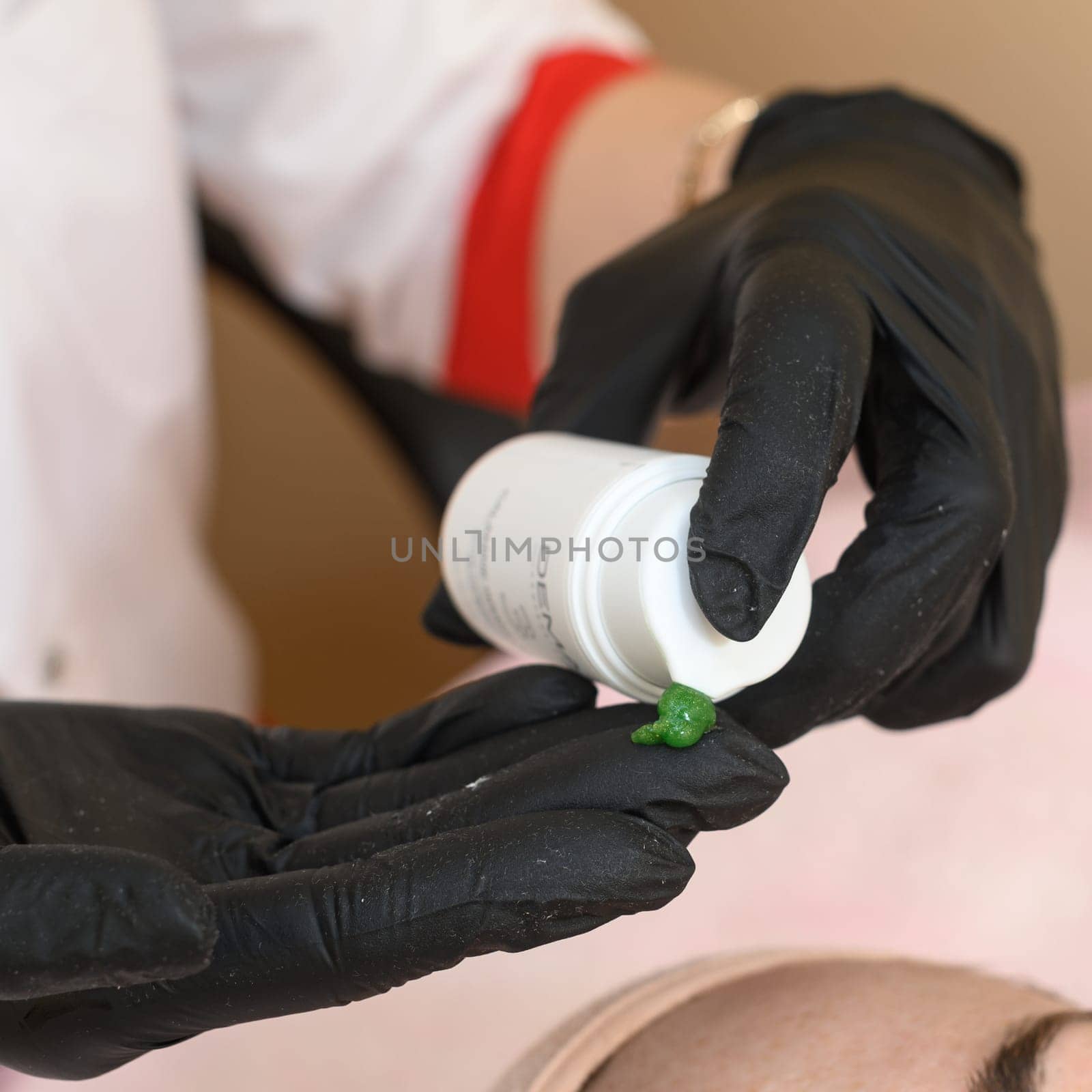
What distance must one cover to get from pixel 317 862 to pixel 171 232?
66 cm

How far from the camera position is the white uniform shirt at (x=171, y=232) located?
82cm

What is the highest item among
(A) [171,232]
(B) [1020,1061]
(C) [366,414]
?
(A) [171,232]

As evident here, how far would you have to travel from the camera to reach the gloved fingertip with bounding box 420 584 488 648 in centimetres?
63

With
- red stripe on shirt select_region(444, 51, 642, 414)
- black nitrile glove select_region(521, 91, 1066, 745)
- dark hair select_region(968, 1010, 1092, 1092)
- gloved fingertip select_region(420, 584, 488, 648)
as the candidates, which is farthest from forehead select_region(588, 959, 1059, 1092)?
red stripe on shirt select_region(444, 51, 642, 414)

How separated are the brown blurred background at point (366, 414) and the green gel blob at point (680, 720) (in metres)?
0.19

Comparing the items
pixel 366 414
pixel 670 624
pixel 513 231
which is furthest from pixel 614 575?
pixel 366 414

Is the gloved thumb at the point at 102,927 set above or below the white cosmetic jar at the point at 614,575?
below

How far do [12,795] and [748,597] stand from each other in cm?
34

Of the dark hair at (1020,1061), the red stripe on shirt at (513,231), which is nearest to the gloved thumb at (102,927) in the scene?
the dark hair at (1020,1061)

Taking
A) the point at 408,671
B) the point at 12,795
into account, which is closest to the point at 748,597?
the point at 12,795

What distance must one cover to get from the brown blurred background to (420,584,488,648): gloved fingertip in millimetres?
160

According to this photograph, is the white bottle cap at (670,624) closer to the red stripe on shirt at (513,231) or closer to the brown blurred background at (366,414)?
the brown blurred background at (366,414)

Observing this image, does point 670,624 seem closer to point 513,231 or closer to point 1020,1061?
point 1020,1061

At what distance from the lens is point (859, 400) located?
50 cm
